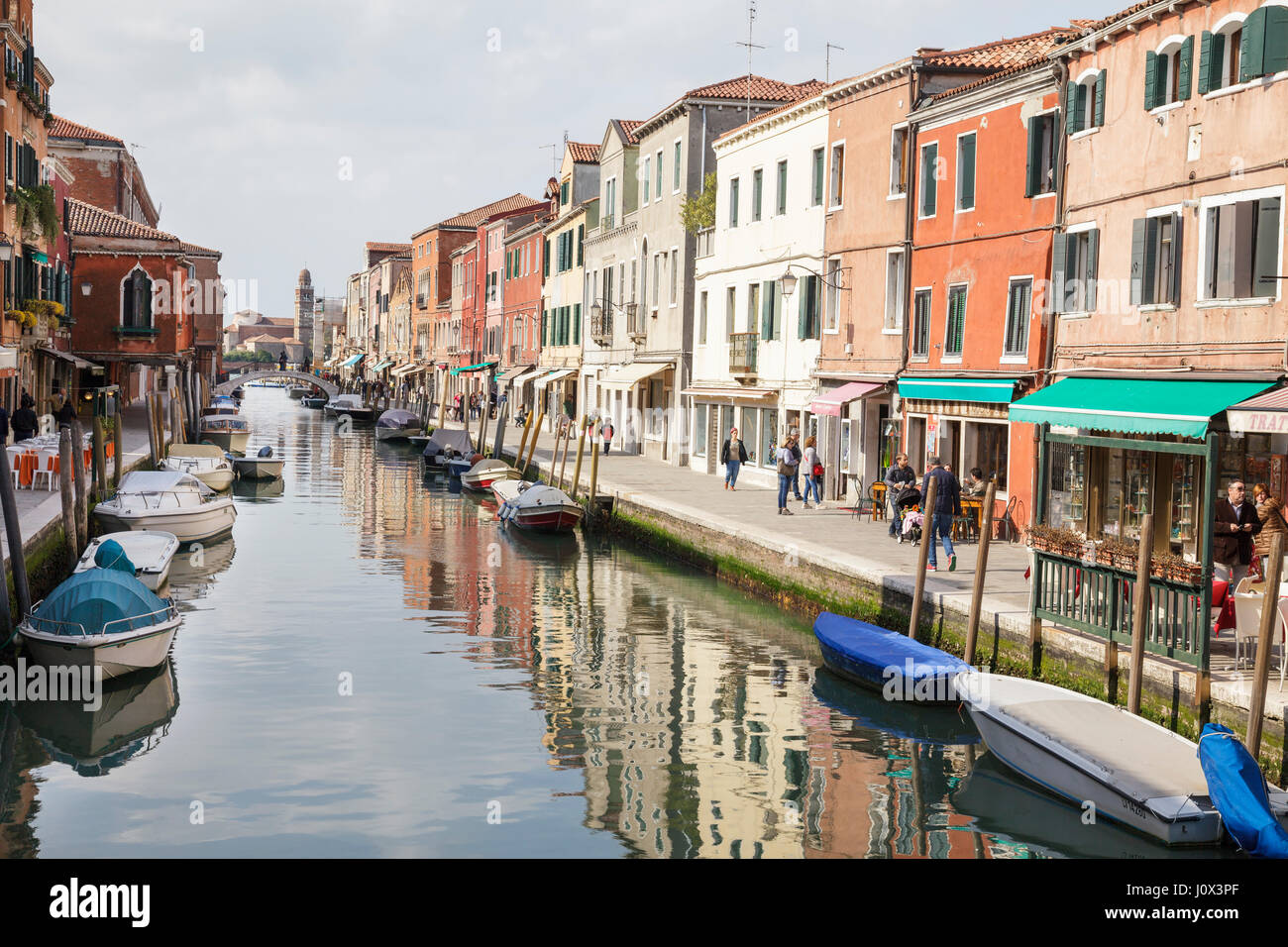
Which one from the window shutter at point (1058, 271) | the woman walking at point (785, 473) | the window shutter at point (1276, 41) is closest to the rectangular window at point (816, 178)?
the woman walking at point (785, 473)

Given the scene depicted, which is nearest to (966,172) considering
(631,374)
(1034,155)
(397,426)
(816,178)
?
(1034,155)

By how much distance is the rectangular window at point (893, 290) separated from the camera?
2609cm

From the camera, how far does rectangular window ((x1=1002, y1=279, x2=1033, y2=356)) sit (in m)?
21.6

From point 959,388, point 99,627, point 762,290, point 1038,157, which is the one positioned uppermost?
point 1038,157

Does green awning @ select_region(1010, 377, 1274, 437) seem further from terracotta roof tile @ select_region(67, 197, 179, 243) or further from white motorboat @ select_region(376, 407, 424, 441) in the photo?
white motorboat @ select_region(376, 407, 424, 441)

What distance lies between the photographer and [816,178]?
29531mm

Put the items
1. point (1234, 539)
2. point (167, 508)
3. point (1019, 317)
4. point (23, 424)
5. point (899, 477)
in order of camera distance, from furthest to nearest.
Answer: point (23, 424) → point (167, 508) → point (899, 477) → point (1019, 317) → point (1234, 539)

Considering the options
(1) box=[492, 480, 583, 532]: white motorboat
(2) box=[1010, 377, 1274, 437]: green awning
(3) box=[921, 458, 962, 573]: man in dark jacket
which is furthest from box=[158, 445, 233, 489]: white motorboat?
(2) box=[1010, 377, 1274, 437]: green awning

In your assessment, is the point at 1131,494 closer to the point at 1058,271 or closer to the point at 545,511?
the point at 1058,271

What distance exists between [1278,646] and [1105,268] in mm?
7208

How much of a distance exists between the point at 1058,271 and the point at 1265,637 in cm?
1093

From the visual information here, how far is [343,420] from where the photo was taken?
76.3 m
